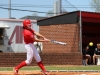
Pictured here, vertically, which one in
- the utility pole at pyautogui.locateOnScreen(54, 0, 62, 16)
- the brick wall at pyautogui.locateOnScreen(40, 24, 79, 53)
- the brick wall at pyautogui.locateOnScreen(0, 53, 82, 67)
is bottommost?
the brick wall at pyautogui.locateOnScreen(0, 53, 82, 67)

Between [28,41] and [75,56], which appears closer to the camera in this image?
[28,41]

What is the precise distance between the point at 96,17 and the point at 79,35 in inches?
84.8

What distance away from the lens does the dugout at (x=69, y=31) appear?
21.0m

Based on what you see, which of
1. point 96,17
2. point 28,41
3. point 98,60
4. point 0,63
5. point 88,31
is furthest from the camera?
point 88,31

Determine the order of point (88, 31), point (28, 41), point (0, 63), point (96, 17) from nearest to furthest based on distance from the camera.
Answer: point (28, 41)
point (0, 63)
point (96, 17)
point (88, 31)

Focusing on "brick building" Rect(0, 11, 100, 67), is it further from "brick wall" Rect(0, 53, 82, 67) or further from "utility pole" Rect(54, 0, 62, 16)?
"utility pole" Rect(54, 0, 62, 16)

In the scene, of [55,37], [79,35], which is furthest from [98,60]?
[55,37]

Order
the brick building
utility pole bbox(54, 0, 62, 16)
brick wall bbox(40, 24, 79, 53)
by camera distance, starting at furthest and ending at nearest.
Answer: utility pole bbox(54, 0, 62, 16)
brick wall bbox(40, 24, 79, 53)
the brick building

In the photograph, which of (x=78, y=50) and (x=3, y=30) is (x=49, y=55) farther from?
(x=3, y=30)

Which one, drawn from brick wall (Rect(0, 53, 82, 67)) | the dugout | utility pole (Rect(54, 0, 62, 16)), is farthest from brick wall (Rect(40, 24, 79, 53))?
utility pole (Rect(54, 0, 62, 16))

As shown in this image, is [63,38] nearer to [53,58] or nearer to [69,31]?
[69,31]

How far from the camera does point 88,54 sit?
22.6 m

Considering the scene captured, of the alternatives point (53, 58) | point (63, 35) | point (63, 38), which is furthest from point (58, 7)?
point (53, 58)

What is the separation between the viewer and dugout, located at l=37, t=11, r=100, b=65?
68.9 feet
